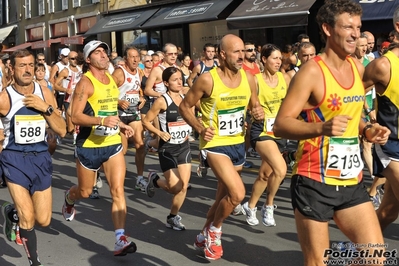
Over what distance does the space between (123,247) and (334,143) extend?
2.78 meters

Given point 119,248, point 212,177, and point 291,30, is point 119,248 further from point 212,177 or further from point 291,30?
point 291,30

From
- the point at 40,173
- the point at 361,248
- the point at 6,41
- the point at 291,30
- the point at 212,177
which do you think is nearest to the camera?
the point at 361,248

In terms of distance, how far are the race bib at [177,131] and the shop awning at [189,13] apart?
43.7 feet

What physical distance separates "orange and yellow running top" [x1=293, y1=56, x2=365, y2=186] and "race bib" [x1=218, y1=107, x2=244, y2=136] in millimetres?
2132

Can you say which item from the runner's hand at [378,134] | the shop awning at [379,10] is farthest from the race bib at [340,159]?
the shop awning at [379,10]

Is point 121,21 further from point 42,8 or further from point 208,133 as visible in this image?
point 208,133

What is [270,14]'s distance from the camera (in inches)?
707

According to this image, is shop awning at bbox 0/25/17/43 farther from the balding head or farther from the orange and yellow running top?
the orange and yellow running top

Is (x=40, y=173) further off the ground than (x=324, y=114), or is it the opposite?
(x=324, y=114)

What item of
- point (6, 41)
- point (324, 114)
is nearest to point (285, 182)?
point (324, 114)

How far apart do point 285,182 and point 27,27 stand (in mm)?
32575

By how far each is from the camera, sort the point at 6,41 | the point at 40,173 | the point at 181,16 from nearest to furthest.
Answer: the point at 40,173 → the point at 181,16 → the point at 6,41

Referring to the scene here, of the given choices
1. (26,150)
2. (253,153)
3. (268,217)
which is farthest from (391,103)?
(253,153)

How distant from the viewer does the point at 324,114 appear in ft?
13.3
